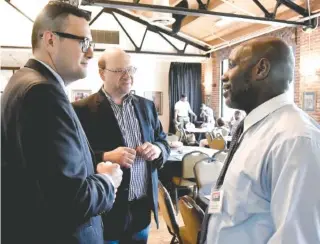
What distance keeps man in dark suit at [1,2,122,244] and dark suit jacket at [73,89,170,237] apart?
69 centimetres

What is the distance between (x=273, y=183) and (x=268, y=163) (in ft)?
0.19

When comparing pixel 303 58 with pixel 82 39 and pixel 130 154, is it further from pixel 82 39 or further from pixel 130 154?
pixel 82 39

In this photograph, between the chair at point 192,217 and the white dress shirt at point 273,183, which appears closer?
the white dress shirt at point 273,183

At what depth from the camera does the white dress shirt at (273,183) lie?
0.94 metres

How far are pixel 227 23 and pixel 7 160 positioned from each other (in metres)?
9.38

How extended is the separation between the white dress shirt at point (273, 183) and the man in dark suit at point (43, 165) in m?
0.43

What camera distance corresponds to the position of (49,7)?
1.19 m

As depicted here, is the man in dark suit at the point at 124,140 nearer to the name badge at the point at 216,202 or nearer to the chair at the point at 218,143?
the name badge at the point at 216,202

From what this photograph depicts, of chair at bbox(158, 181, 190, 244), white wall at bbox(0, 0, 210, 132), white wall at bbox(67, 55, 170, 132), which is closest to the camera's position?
chair at bbox(158, 181, 190, 244)

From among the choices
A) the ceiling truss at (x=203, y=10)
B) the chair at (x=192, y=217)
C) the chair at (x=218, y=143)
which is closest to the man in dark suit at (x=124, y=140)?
the chair at (x=192, y=217)

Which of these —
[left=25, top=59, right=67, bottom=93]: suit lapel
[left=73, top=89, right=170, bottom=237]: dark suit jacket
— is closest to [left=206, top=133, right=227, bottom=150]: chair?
[left=73, top=89, right=170, bottom=237]: dark suit jacket

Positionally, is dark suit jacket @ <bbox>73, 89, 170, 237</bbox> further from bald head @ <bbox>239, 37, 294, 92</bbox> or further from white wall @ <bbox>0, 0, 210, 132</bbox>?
white wall @ <bbox>0, 0, 210, 132</bbox>

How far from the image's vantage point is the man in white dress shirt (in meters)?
0.95

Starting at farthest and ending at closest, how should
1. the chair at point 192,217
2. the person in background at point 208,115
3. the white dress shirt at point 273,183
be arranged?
the person in background at point 208,115 < the chair at point 192,217 < the white dress shirt at point 273,183
